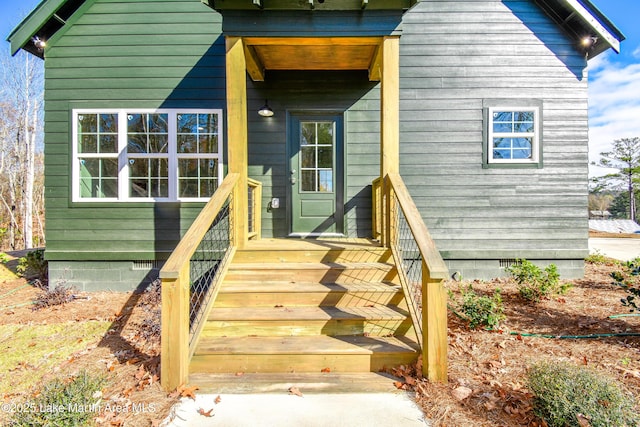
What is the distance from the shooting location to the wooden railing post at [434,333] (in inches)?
86.5

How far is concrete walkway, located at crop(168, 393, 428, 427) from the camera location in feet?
6.15

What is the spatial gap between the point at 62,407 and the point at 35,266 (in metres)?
4.91

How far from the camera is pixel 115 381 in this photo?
2.29 meters

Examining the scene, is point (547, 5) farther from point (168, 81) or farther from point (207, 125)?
point (168, 81)

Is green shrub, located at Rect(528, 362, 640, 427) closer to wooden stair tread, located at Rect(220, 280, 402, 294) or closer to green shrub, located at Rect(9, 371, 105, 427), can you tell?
wooden stair tread, located at Rect(220, 280, 402, 294)

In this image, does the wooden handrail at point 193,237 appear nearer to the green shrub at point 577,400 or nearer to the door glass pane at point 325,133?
the door glass pane at point 325,133

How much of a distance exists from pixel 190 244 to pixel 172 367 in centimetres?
87

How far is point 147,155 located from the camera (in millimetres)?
4785

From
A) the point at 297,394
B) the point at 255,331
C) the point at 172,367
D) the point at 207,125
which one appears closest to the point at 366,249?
the point at 255,331

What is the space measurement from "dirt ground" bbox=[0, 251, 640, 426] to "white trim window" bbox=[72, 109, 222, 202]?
1623mm

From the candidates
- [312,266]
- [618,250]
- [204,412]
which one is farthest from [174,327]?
[618,250]

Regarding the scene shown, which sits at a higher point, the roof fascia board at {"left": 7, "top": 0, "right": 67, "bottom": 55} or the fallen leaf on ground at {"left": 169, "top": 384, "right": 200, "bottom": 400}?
the roof fascia board at {"left": 7, "top": 0, "right": 67, "bottom": 55}

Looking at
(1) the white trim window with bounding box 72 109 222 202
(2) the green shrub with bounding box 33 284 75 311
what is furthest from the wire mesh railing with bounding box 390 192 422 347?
(2) the green shrub with bounding box 33 284 75 311

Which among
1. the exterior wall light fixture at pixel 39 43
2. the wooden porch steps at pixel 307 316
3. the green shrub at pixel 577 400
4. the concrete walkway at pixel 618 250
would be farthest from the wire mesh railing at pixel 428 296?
the concrete walkway at pixel 618 250
